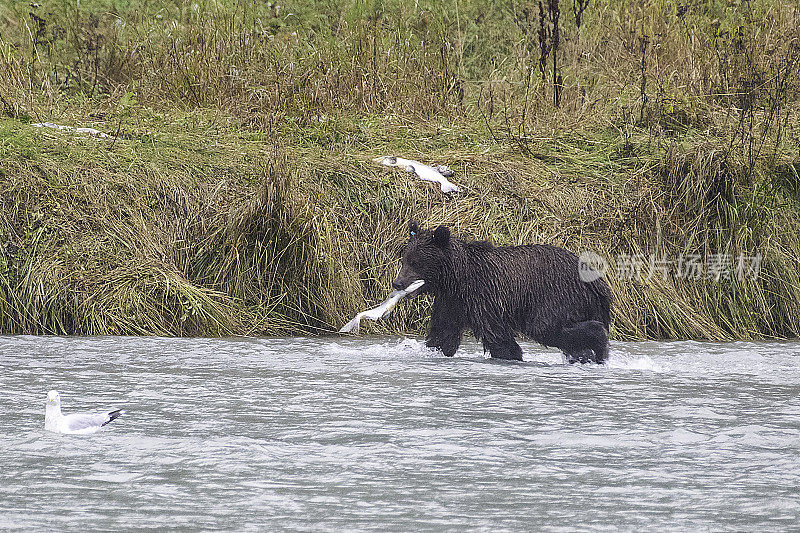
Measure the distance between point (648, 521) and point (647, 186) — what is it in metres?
7.22

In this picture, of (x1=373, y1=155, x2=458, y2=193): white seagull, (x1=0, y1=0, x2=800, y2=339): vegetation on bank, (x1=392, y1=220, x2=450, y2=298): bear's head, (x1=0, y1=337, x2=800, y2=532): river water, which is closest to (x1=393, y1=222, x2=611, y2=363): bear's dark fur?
(x1=392, y1=220, x2=450, y2=298): bear's head

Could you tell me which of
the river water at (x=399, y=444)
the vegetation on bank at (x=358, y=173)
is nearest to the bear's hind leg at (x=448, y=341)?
the river water at (x=399, y=444)

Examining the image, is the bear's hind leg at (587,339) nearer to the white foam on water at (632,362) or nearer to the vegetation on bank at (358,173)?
the white foam on water at (632,362)

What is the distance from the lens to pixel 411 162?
10891 mm

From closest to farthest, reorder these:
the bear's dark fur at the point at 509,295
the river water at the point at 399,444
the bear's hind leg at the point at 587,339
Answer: the river water at the point at 399,444, the bear's hind leg at the point at 587,339, the bear's dark fur at the point at 509,295

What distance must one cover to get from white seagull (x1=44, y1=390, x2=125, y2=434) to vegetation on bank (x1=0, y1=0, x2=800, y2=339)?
13.9 feet

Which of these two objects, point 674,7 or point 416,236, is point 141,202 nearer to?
point 416,236

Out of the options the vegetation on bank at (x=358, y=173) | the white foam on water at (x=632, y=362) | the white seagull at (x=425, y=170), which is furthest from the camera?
the white seagull at (x=425, y=170)

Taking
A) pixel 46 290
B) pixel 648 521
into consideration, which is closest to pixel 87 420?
pixel 648 521

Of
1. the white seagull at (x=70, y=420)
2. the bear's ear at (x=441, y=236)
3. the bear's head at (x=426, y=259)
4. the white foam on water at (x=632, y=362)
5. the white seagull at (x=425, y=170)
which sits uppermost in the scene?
the white seagull at (x=425, y=170)

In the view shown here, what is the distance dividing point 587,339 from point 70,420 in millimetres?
3909

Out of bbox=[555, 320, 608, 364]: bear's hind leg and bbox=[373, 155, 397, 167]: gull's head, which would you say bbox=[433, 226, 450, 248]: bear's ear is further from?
Result: bbox=[373, 155, 397, 167]: gull's head

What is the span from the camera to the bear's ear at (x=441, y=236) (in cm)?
821

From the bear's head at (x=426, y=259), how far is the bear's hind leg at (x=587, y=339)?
100cm
